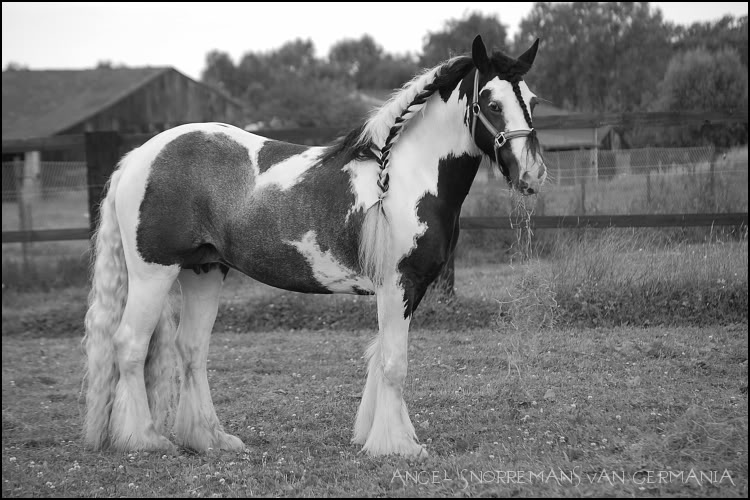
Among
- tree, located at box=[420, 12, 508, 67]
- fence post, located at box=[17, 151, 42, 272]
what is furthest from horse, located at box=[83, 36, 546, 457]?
tree, located at box=[420, 12, 508, 67]

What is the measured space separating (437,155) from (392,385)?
1376 millimetres

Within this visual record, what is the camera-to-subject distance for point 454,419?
4422 millimetres

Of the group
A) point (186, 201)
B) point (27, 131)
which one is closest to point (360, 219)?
point (186, 201)

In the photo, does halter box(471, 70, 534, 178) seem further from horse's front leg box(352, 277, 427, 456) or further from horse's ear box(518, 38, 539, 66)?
horse's front leg box(352, 277, 427, 456)

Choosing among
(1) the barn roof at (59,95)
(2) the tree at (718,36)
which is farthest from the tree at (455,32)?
(1) the barn roof at (59,95)

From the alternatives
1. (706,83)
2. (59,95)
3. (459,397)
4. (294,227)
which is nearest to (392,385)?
(294,227)

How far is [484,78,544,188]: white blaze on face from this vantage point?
348 centimetres

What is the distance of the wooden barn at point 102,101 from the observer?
2875 centimetres

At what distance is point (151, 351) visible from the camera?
4.17 m

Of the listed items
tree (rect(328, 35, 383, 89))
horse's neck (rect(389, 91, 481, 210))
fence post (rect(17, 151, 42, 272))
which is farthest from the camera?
tree (rect(328, 35, 383, 89))

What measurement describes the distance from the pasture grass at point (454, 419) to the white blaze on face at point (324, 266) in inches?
39.8

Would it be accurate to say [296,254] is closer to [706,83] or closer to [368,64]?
[706,83]

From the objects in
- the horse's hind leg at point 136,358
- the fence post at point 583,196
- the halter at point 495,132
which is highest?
the halter at point 495,132

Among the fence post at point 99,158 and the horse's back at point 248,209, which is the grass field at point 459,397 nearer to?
the horse's back at point 248,209
